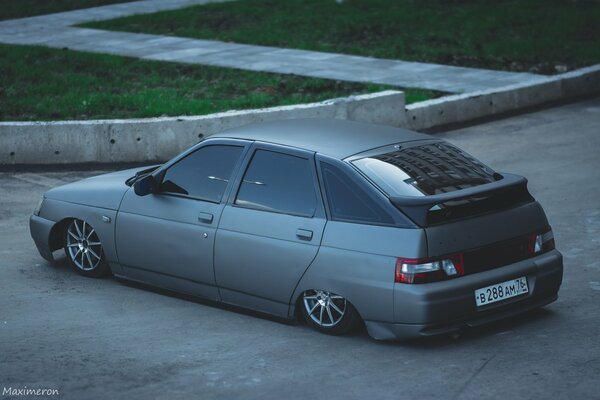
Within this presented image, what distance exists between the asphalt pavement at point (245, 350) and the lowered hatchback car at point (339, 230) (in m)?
0.20

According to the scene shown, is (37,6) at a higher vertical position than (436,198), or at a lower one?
higher

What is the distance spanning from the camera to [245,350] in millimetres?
7621

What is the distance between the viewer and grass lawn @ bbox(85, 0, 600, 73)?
794 inches

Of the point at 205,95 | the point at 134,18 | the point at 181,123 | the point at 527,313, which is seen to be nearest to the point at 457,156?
the point at 527,313

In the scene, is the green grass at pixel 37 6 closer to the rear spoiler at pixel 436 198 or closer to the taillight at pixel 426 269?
the rear spoiler at pixel 436 198

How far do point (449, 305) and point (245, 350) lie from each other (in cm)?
143

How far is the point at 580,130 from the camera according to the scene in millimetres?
15359

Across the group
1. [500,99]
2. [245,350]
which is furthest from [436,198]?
[500,99]

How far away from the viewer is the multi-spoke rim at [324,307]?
7.78m

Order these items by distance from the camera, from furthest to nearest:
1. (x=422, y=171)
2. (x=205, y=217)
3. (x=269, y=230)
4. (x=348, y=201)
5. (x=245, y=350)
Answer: (x=205, y=217) < (x=269, y=230) < (x=422, y=171) < (x=348, y=201) < (x=245, y=350)

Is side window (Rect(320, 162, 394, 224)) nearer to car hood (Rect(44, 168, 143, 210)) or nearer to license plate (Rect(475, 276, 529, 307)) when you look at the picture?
license plate (Rect(475, 276, 529, 307))

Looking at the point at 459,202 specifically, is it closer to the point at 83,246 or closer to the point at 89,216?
the point at 89,216

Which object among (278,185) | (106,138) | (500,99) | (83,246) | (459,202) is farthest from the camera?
(500,99)

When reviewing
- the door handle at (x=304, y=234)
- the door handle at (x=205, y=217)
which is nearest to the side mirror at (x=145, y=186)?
the door handle at (x=205, y=217)
